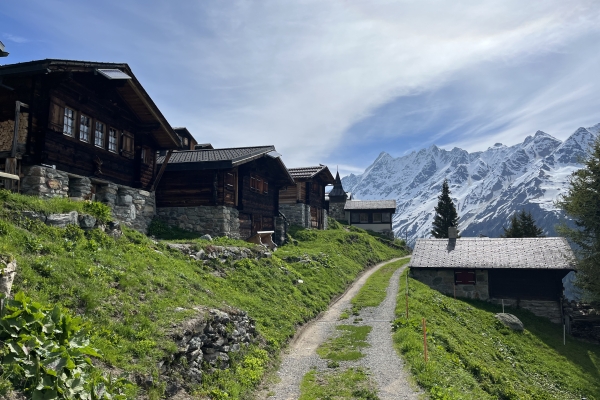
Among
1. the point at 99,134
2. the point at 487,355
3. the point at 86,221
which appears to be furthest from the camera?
the point at 99,134

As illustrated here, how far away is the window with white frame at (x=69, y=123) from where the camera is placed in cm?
1911

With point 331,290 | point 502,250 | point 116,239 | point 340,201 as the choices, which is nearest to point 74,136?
point 116,239

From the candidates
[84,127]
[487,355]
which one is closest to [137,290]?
[84,127]

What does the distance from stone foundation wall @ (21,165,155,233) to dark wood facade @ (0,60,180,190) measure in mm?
428

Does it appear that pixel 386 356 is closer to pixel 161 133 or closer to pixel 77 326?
pixel 77 326

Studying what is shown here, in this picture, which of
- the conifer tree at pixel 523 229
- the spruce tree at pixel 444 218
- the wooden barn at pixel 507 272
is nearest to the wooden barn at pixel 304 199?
the wooden barn at pixel 507 272

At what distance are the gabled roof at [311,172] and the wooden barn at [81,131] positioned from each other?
22.0 meters

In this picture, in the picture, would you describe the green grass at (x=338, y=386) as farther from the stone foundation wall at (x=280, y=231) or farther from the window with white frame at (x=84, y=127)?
the stone foundation wall at (x=280, y=231)

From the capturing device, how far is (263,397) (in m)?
11.4

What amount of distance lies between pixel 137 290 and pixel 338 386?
6.44m

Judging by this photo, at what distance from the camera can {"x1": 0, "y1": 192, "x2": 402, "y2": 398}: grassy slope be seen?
895 centimetres

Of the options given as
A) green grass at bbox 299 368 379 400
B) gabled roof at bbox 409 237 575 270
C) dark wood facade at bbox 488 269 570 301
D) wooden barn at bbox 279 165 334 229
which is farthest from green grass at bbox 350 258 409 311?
wooden barn at bbox 279 165 334 229

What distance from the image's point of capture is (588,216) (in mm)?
25969

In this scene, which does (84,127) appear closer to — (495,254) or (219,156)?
(219,156)
